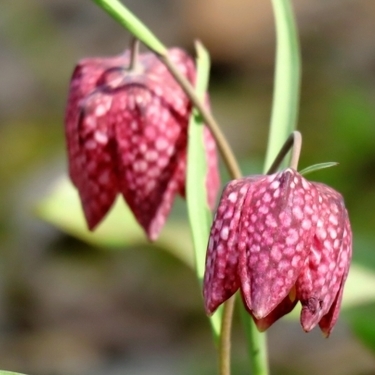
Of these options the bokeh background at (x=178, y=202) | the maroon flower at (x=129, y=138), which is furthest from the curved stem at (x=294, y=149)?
the bokeh background at (x=178, y=202)

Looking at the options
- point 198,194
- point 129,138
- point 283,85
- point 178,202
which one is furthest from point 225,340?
point 178,202

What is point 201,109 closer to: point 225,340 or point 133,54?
point 133,54

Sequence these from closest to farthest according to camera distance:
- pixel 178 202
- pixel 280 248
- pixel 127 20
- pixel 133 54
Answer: pixel 280 248, pixel 127 20, pixel 133 54, pixel 178 202

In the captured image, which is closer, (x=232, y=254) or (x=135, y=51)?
(x=232, y=254)

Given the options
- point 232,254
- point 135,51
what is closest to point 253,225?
point 232,254

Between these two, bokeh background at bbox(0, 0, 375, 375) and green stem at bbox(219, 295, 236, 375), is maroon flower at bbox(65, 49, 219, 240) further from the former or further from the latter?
bokeh background at bbox(0, 0, 375, 375)

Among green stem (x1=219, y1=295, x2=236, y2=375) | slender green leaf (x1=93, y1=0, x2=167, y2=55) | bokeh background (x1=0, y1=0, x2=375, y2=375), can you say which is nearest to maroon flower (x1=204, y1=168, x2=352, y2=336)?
green stem (x1=219, y1=295, x2=236, y2=375)

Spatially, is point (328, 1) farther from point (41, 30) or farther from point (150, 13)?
point (41, 30)
